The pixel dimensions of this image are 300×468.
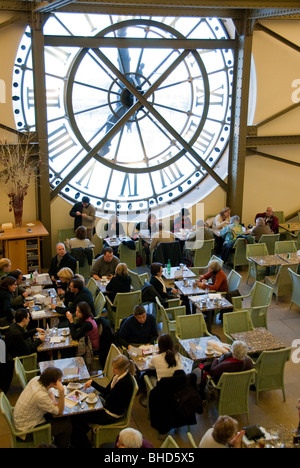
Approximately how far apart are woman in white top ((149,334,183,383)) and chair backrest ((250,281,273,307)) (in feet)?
8.36

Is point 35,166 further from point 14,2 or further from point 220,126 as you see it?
point 220,126

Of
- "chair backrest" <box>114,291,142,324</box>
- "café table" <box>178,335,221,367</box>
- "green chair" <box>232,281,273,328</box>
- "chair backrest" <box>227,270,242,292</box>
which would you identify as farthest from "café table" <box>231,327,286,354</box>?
"chair backrest" <box>114,291,142,324</box>

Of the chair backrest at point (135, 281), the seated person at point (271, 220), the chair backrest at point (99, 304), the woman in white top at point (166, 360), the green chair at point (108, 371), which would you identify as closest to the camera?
the woman in white top at point (166, 360)

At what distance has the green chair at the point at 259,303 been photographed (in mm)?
7938

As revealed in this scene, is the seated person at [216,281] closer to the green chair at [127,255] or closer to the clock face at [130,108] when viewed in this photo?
the green chair at [127,255]

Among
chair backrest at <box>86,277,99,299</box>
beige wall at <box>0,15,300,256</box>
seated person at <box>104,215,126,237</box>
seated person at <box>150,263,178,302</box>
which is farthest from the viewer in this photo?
beige wall at <box>0,15,300,256</box>

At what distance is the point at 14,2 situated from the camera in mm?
9945

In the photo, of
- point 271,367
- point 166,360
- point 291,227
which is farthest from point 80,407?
point 291,227

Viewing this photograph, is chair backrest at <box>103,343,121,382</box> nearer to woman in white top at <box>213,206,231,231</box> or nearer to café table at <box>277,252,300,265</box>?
café table at <box>277,252,300,265</box>

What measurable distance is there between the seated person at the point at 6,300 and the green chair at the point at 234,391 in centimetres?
304

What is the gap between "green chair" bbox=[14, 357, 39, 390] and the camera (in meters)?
5.88

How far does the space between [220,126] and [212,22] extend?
233 cm

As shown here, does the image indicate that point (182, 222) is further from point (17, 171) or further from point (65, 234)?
point (17, 171)

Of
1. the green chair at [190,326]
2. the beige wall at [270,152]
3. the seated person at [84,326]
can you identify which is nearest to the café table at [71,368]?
the seated person at [84,326]
